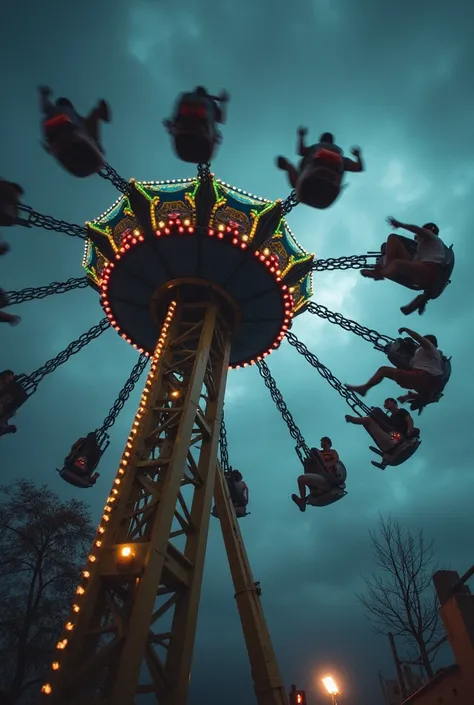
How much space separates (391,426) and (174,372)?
5.04 metres

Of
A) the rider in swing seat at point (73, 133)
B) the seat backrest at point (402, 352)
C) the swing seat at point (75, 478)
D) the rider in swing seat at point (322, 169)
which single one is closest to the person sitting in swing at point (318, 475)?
the seat backrest at point (402, 352)

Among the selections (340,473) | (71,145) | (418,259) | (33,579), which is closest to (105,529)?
(71,145)

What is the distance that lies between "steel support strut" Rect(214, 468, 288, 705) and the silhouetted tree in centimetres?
1068

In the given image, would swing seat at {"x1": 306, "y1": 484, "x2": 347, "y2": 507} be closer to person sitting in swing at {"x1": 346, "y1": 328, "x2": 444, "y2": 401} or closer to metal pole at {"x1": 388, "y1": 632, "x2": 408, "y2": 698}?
person sitting in swing at {"x1": 346, "y1": 328, "x2": 444, "y2": 401}

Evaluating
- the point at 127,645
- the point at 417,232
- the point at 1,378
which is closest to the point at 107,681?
the point at 127,645

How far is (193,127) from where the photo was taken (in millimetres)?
6938

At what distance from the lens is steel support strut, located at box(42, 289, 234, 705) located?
16.9 feet

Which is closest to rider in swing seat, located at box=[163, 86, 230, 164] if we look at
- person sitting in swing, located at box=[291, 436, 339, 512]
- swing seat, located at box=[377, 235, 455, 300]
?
swing seat, located at box=[377, 235, 455, 300]

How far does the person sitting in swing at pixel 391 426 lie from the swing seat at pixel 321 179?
→ 498 cm

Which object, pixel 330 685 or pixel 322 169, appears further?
pixel 330 685

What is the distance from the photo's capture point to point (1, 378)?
1016 centimetres

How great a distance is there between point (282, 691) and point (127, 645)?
4120 mm

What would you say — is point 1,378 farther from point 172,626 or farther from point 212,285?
point 172,626

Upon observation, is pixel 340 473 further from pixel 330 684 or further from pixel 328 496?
pixel 330 684
